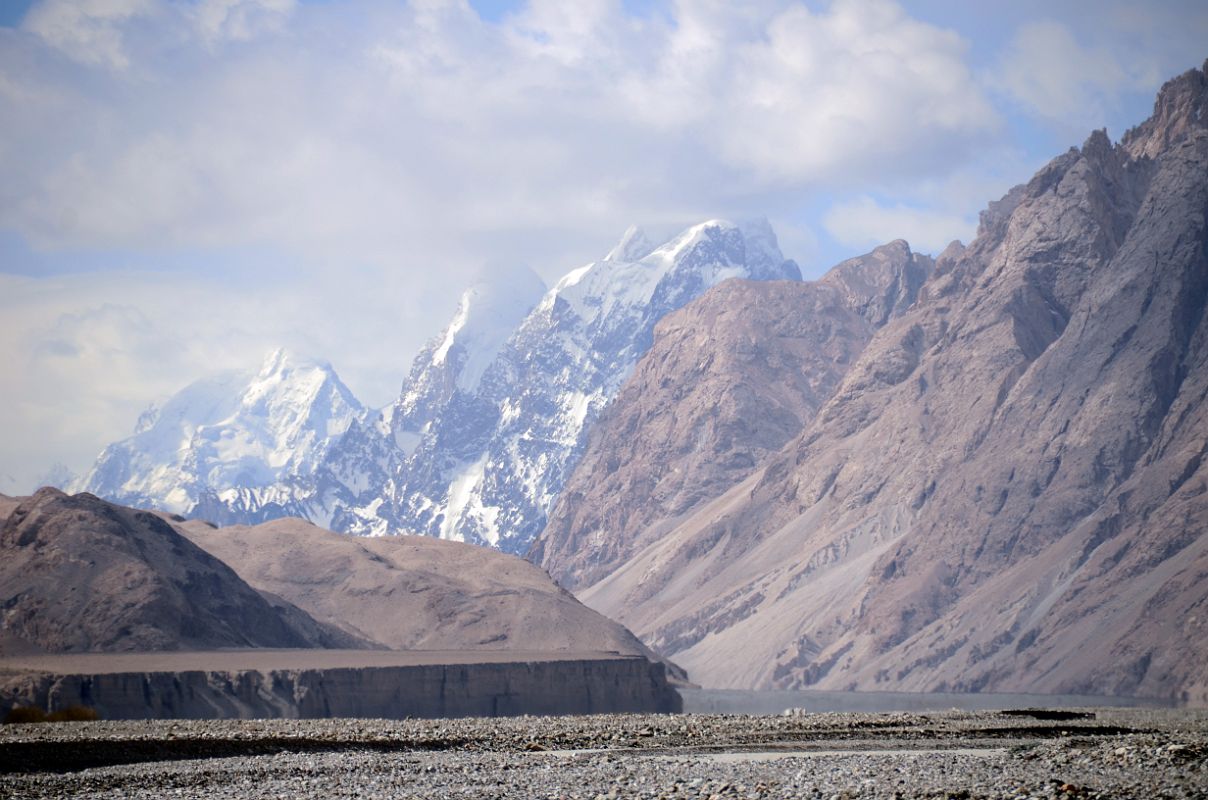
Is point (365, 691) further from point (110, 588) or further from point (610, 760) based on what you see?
point (610, 760)

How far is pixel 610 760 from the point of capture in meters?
60.9

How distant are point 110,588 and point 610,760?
10235 centimetres

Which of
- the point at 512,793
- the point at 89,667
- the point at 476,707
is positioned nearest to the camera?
the point at 512,793

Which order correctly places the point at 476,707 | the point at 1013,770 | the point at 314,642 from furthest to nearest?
the point at 314,642
the point at 476,707
the point at 1013,770

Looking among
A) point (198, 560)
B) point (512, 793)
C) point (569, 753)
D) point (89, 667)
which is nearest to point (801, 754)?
point (569, 753)

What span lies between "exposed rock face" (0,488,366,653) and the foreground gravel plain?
63534 millimetres

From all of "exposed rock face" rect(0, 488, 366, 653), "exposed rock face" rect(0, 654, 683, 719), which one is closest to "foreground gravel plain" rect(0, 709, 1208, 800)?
"exposed rock face" rect(0, 654, 683, 719)

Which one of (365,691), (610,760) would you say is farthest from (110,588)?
(610,760)

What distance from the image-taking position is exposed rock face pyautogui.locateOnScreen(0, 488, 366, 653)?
14588 cm

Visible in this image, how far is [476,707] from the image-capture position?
145 meters

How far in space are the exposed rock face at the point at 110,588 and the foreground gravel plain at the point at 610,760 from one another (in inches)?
2501

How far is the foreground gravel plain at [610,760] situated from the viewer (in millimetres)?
48000

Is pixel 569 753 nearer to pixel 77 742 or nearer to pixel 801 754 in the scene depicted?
pixel 801 754

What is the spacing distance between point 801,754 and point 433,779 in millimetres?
17682
